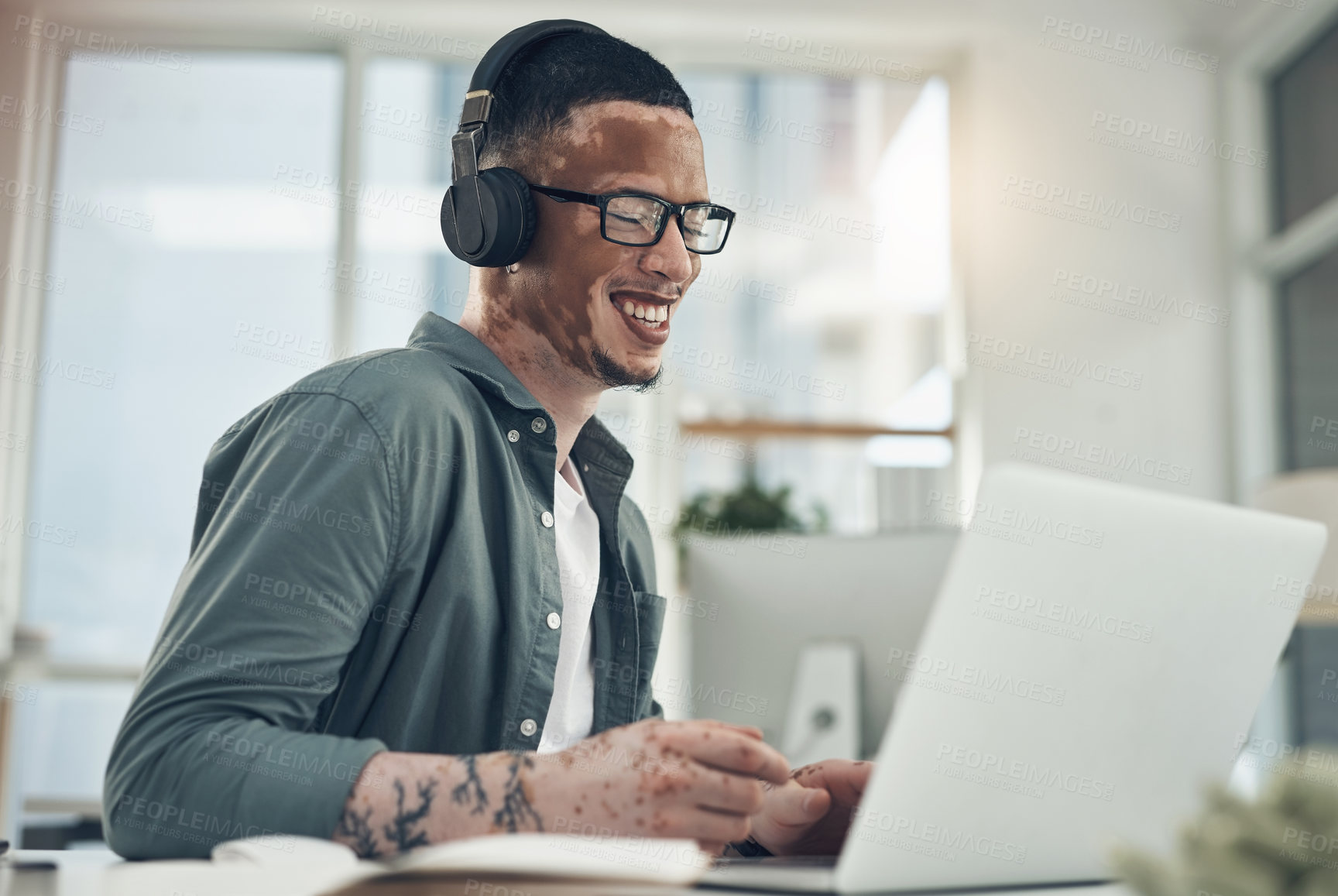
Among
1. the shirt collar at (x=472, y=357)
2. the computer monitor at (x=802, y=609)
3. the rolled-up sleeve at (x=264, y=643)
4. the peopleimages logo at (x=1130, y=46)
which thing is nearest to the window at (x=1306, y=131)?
the peopleimages logo at (x=1130, y=46)

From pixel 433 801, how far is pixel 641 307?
63 centimetres

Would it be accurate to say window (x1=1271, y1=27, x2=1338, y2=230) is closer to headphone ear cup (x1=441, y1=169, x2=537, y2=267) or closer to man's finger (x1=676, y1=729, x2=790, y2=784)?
headphone ear cup (x1=441, y1=169, x2=537, y2=267)

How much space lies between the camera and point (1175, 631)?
64cm

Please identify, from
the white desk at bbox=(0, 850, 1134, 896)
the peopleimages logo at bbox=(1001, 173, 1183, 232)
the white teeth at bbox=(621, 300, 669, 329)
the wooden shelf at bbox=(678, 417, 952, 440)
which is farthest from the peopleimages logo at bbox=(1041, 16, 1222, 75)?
the white desk at bbox=(0, 850, 1134, 896)

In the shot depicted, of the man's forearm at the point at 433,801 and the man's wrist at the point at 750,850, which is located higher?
the man's forearm at the point at 433,801

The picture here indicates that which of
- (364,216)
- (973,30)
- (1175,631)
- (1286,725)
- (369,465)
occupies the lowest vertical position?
(1286,725)

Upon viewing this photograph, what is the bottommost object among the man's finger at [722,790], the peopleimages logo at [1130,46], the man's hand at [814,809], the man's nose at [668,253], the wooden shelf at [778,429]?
the man's hand at [814,809]

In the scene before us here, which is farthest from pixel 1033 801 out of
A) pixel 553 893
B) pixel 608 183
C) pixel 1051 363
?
pixel 1051 363

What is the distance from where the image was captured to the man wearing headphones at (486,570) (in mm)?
688

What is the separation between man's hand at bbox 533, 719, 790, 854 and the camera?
628 millimetres

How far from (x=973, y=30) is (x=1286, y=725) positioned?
248cm

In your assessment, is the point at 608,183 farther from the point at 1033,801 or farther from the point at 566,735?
the point at 1033,801

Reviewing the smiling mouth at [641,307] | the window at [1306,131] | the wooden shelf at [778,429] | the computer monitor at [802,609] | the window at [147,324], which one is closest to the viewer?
the smiling mouth at [641,307]

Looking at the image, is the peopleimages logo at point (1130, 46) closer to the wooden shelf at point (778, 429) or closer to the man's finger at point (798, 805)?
the wooden shelf at point (778, 429)
